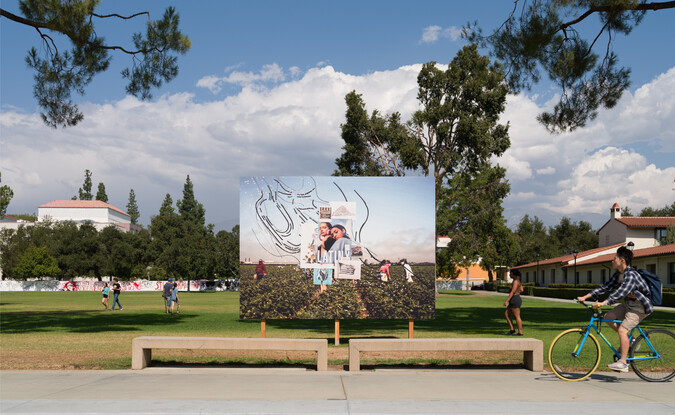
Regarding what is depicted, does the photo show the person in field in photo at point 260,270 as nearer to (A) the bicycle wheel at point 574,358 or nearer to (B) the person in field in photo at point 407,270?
(B) the person in field in photo at point 407,270

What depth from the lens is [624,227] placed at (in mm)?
70875

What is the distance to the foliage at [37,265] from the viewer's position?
9425cm


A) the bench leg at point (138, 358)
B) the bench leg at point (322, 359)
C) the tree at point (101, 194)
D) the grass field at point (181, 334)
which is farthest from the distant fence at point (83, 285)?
the bench leg at point (322, 359)

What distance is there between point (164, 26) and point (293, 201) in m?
9.12

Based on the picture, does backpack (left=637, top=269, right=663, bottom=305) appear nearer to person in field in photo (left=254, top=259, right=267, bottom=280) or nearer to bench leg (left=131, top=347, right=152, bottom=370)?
person in field in photo (left=254, top=259, right=267, bottom=280)

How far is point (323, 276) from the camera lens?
13758mm

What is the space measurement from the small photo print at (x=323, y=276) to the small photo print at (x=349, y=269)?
21 cm

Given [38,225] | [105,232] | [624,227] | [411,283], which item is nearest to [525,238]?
[624,227]

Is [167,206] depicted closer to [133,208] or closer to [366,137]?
[133,208]

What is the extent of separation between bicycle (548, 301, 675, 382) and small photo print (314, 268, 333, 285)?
224 inches

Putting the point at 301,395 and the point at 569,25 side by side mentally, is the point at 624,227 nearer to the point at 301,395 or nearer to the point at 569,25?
the point at 569,25

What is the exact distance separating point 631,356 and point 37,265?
324 ft

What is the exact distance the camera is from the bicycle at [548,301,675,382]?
29.7ft

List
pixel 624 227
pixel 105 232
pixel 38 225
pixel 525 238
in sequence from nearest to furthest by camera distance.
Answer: pixel 624 227 → pixel 105 232 → pixel 38 225 → pixel 525 238
